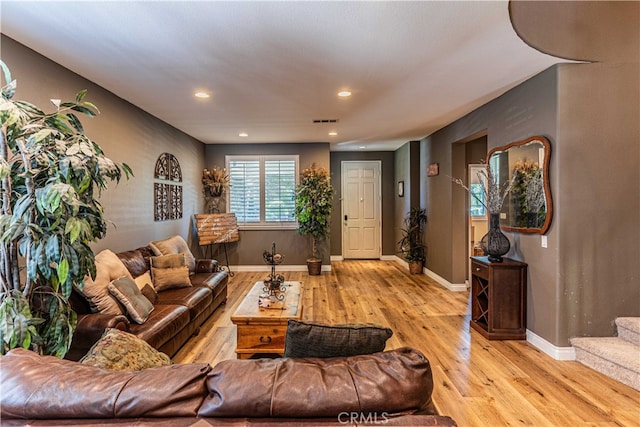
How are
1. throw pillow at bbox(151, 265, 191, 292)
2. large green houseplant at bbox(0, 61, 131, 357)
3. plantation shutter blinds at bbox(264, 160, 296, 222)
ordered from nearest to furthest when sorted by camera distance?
large green houseplant at bbox(0, 61, 131, 357), throw pillow at bbox(151, 265, 191, 292), plantation shutter blinds at bbox(264, 160, 296, 222)

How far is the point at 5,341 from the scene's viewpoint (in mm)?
1620

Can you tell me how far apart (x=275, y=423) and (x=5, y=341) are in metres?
1.67

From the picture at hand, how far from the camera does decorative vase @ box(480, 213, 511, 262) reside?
3289 mm

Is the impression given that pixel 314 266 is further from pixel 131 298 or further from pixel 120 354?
pixel 120 354

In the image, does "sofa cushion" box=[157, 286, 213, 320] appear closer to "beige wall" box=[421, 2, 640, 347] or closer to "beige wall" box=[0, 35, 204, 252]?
"beige wall" box=[0, 35, 204, 252]

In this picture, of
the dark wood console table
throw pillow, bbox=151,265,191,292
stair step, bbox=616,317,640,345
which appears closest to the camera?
stair step, bbox=616,317,640,345

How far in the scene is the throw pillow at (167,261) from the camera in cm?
355

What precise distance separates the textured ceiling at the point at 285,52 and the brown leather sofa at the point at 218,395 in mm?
1981

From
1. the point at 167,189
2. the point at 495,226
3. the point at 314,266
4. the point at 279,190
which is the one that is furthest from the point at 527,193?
the point at 167,189

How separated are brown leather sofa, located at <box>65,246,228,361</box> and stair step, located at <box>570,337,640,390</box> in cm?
356

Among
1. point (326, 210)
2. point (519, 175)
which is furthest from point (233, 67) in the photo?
point (326, 210)

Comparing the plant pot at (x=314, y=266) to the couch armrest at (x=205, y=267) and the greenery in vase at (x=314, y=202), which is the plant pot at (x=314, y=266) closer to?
the greenery in vase at (x=314, y=202)

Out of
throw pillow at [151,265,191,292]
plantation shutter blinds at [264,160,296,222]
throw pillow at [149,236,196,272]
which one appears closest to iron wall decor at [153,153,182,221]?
throw pillow at [149,236,196,272]

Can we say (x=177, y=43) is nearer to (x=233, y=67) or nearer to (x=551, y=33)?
(x=233, y=67)
